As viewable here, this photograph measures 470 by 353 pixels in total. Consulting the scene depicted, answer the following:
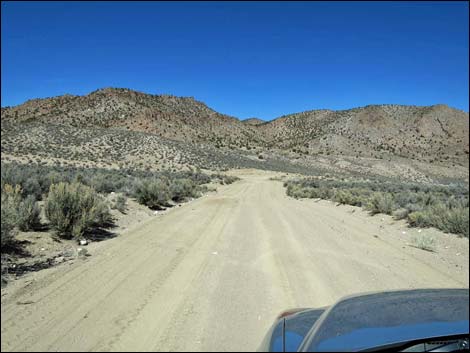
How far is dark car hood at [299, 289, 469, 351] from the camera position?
7.81 feet

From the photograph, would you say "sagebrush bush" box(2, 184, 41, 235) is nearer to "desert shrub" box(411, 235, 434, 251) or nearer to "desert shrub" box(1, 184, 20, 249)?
"desert shrub" box(1, 184, 20, 249)

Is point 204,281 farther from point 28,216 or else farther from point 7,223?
point 28,216

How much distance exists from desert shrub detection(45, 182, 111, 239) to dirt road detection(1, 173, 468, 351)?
110 centimetres

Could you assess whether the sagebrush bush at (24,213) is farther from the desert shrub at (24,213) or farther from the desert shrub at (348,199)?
the desert shrub at (348,199)

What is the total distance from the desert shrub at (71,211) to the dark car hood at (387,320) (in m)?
8.76

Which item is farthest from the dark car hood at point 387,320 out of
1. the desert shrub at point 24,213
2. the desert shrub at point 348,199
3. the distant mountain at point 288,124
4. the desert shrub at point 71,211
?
the distant mountain at point 288,124

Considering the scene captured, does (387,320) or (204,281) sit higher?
(387,320)

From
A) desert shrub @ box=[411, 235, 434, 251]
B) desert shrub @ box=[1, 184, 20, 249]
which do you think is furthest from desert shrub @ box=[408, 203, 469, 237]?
desert shrub @ box=[1, 184, 20, 249]

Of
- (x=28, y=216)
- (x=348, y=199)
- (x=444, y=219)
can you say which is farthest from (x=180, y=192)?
(x=444, y=219)

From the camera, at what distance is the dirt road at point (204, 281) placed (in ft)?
14.1

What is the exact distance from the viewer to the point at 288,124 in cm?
13975

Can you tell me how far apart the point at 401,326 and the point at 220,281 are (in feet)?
14.7

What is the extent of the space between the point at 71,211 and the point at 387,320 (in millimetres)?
9712

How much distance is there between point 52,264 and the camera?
8031 millimetres
